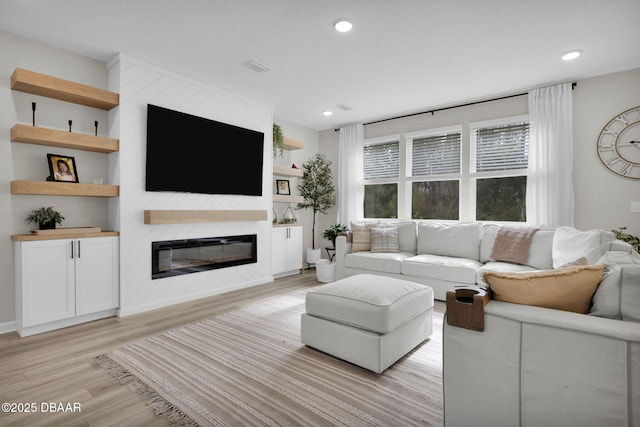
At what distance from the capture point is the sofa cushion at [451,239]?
4.07 metres

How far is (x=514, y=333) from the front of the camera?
4.22 feet

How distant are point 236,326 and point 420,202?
3.51 meters

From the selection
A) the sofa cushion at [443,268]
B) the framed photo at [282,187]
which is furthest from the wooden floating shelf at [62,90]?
the sofa cushion at [443,268]

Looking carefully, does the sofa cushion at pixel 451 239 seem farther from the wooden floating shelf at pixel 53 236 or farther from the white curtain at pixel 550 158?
the wooden floating shelf at pixel 53 236

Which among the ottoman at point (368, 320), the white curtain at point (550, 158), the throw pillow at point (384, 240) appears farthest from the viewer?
the throw pillow at point (384, 240)

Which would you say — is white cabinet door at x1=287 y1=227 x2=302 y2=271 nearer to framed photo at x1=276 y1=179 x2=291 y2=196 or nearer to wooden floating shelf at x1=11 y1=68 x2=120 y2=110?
framed photo at x1=276 y1=179 x2=291 y2=196

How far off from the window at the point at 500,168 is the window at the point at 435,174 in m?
0.28

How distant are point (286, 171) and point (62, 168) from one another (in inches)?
115

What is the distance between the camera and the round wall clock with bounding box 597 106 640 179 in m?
3.51

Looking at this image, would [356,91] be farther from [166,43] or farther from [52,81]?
[52,81]

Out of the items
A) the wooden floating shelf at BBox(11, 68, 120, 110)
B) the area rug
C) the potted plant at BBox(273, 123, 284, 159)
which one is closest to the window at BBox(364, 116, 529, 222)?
the potted plant at BBox(273, 123, 284, 159)

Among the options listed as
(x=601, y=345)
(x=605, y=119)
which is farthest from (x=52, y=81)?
(x=605, y=119)

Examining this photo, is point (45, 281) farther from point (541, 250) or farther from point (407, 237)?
point (541, 250)

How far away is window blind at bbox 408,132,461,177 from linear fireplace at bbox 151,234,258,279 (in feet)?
9.50
